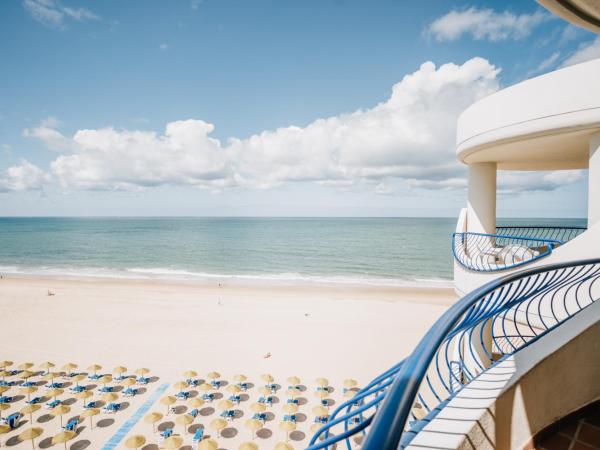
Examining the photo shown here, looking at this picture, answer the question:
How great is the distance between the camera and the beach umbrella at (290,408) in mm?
11578

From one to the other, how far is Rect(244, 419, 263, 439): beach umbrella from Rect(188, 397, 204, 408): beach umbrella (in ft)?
6.72

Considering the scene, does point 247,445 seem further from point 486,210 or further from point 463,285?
point 486,210

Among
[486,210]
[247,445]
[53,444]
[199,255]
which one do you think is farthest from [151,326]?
[199,255]

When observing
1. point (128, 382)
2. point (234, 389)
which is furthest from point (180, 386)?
point (128, 382)

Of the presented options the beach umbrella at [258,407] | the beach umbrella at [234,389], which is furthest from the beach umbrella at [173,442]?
the beach umbrella at [234,389]

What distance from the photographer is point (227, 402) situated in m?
11.9

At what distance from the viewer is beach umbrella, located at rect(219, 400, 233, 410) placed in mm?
11648

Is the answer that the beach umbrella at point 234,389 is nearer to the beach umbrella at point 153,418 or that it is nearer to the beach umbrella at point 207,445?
the beach umbrella at point 153,418

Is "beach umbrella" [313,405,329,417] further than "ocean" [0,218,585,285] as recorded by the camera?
No

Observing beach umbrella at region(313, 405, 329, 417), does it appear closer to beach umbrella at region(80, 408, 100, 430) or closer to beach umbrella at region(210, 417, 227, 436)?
beach umbrella at region(210, 417, 227, 436)

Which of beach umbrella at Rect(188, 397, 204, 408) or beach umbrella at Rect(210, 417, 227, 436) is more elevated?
beach umbrella at Rect(188, 397, 204, 408)

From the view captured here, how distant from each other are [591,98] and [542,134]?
2.92ft

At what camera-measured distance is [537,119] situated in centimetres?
627

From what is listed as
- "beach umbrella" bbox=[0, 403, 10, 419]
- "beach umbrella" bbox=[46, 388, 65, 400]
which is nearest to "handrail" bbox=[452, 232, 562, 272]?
"beach umbrella" bbox=[46, 388, 65, 400]
